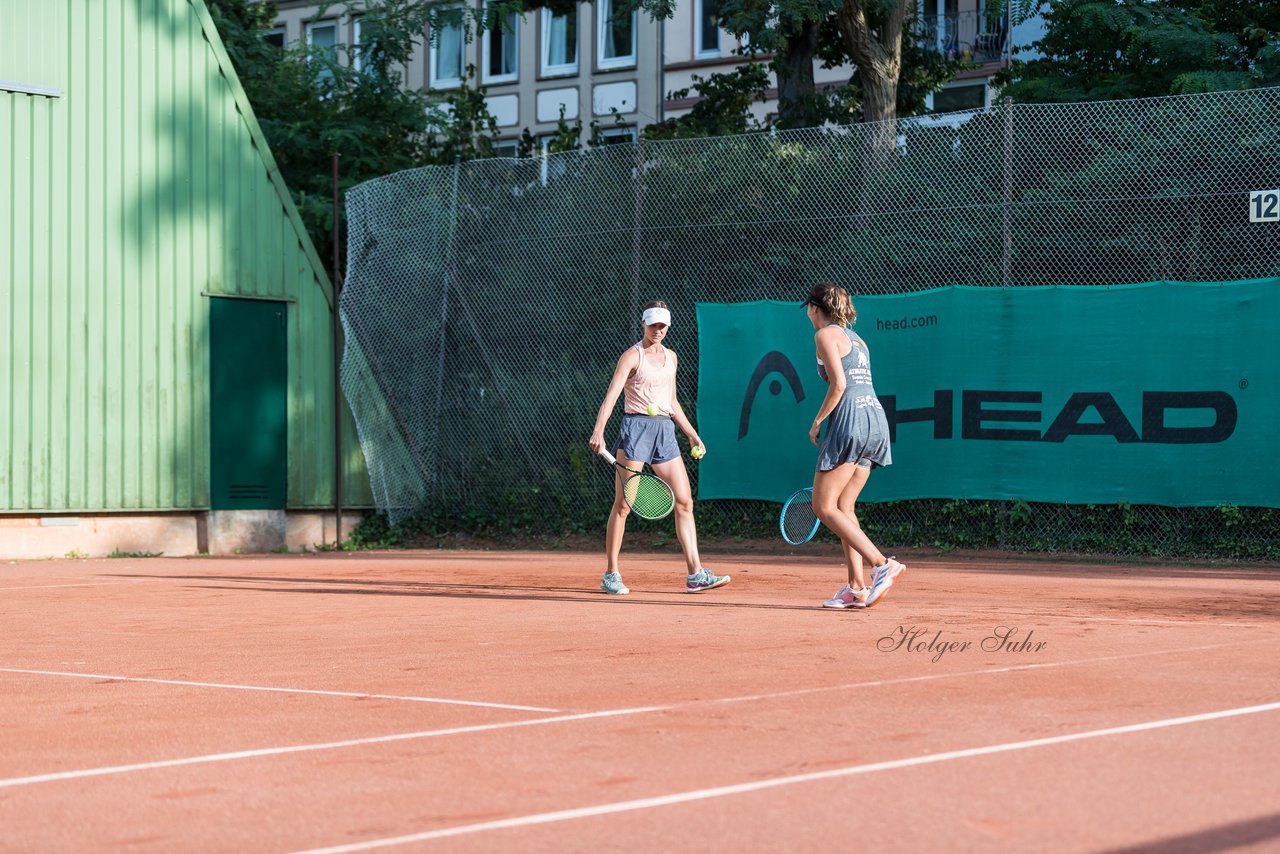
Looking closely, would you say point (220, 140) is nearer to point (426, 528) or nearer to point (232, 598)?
point (426, 528)

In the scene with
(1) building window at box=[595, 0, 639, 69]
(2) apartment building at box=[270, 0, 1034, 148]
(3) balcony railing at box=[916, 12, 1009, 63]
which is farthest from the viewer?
(1) building window at box=[595, 0, 639, 69]

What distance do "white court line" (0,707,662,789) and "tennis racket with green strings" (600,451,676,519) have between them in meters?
4.64

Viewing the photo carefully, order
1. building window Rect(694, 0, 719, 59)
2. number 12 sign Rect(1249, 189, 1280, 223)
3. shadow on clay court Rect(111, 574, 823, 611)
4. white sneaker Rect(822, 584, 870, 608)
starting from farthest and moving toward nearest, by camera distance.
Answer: building window Rect(694, 0, 719, 59), number 12 sign Rect(1249, 189, 1280, 223), shadow on clay court Rect(111, 574, 823, 611), white sneaker Rect(822, 584, 870, 608)

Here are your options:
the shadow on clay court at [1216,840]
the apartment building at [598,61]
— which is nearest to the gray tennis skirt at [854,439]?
the shadow on clay court at [1216,840]

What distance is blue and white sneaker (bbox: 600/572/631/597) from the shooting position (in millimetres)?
10578

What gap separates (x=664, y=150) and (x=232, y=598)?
6.46m

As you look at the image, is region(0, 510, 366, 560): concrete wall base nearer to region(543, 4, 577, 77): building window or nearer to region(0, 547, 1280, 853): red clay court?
region(0, 547, 1280, 853): red clay court

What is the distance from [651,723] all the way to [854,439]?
3.97 meters

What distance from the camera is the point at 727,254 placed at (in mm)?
15391

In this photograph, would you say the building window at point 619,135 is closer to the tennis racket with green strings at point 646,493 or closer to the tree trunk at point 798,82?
the tree trunk at point 798,82

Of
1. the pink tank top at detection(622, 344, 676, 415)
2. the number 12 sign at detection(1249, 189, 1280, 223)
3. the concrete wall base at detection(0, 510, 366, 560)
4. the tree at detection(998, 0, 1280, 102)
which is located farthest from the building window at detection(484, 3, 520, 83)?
the pink tank top at detection(622, 344, 676, 415)

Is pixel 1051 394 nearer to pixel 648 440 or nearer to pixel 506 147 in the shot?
pixel 648 440

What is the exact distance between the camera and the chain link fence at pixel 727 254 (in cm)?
1316

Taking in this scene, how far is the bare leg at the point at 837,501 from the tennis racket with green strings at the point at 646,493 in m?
1.37
